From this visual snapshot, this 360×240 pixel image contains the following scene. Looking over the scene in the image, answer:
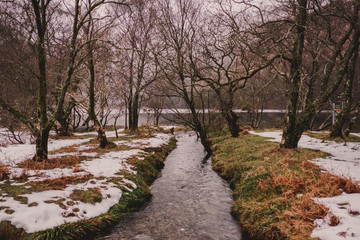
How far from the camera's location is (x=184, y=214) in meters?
6.00

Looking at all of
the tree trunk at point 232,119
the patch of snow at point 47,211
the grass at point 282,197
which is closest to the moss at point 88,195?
the patch of snow at point 47,211

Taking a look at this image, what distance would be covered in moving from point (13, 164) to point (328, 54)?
28239 mm

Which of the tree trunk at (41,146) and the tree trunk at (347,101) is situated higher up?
the tree trunk at (347,101)

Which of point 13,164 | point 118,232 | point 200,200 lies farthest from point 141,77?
point 118,232

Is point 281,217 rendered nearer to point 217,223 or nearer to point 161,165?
point 217,223

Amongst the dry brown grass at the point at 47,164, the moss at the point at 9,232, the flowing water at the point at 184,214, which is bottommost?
the flowing water at the point at 184,214

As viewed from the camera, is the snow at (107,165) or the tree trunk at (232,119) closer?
the snow at (107,165)

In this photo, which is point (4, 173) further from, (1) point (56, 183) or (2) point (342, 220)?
(2) point (342, 220)

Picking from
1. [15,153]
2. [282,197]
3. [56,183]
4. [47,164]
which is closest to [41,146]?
[47,164]

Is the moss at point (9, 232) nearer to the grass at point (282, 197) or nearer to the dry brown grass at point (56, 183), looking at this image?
the dry brown grass at point (56, 183)

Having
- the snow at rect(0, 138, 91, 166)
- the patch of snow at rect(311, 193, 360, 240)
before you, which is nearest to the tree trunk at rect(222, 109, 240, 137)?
the patch of snow at rect(311, 193, 360, 240)

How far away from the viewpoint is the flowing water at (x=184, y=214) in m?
5.00

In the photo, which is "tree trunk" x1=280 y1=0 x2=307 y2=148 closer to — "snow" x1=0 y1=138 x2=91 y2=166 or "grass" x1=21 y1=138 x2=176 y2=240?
"grass" x1=21 y1=138 x2=176 y2=240

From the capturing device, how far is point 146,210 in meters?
6.34
